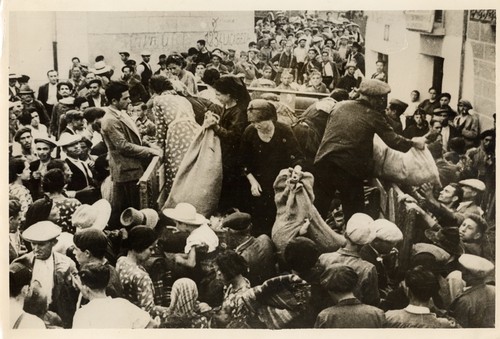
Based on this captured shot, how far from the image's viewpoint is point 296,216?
1.00 metres

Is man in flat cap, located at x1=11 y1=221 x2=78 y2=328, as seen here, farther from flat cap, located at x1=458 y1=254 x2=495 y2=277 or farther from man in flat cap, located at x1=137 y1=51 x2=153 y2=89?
flat cap, located at x1=458 y1=254 x2=495 y2=277

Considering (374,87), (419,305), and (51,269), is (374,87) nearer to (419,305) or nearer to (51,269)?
(419,305)

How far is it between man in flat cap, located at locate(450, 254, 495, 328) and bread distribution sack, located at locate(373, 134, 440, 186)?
152mm

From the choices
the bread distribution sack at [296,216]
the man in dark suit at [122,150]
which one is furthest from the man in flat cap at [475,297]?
the man in dark suit at [122,150]

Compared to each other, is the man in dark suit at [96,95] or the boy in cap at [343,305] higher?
the man in dark suit at [96,95]

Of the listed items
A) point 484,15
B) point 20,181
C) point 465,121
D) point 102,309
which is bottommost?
point 102,309

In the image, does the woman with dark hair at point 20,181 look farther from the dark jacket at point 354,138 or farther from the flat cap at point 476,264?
the flat cap at point 476,264

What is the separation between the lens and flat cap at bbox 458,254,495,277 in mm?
1007

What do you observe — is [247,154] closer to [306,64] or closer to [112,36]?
[306,64]

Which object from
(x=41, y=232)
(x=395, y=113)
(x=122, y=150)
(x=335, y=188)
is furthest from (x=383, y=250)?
(x=41, y=232)

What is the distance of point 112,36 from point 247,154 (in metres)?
0.31

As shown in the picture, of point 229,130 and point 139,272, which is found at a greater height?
point 229,130

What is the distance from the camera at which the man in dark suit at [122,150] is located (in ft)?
3.30

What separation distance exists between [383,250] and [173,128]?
0.42 meters
